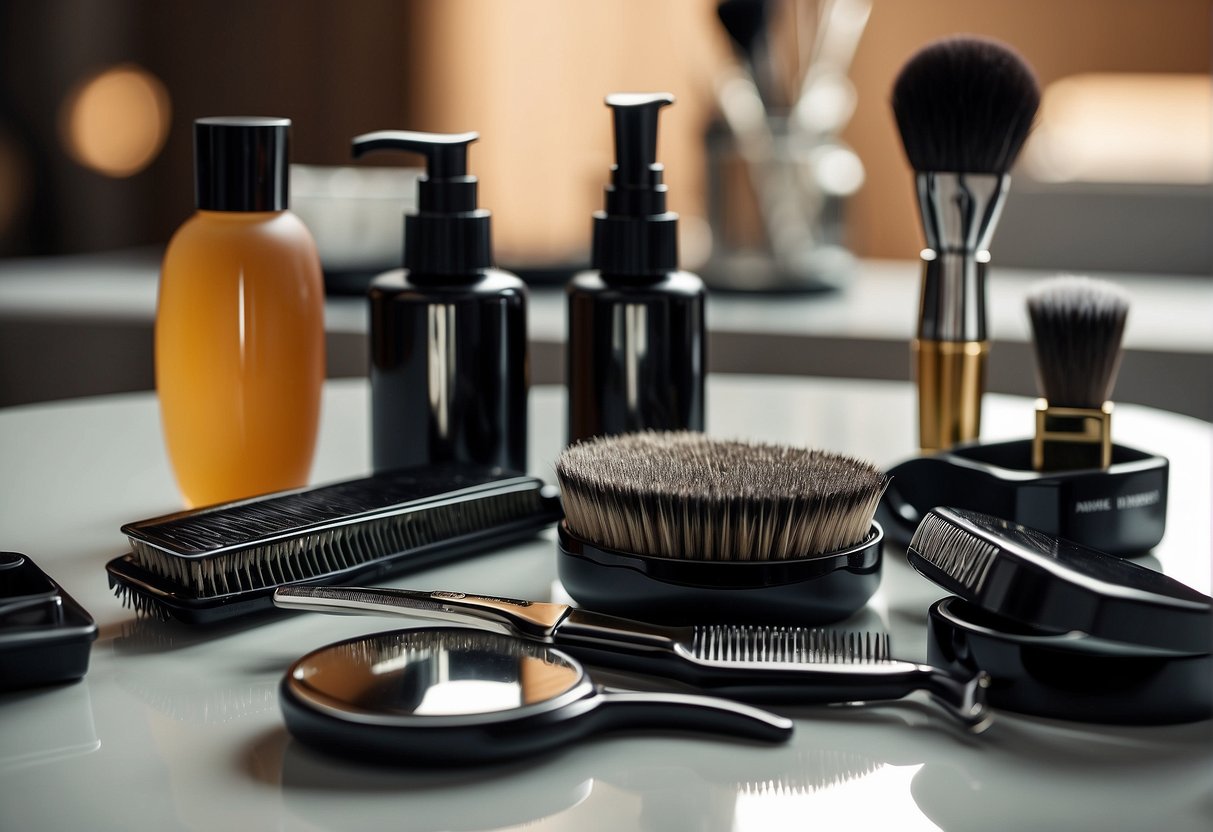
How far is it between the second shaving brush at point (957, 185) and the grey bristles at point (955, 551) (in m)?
0.20

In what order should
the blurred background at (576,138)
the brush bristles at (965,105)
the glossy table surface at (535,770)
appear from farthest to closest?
the blurred background at (576,138) < the brush bristles at (965,105) < the glossy table surface at (535,770)

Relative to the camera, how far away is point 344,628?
1.31ft

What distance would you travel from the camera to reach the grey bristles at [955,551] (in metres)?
0.33

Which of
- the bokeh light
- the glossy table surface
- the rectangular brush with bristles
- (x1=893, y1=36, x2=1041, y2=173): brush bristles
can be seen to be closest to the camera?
the glossy table surface

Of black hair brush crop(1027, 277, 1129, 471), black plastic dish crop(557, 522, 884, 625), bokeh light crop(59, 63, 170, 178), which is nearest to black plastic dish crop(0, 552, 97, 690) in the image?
black plastic dish crop(557, 522, 884, 625)

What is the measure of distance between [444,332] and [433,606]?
176mm

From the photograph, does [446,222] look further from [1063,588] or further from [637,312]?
[1063,588]

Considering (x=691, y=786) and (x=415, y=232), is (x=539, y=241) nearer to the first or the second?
(x=415, y=232)

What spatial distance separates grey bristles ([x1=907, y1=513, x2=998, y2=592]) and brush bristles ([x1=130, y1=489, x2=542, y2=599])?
166 millimetres

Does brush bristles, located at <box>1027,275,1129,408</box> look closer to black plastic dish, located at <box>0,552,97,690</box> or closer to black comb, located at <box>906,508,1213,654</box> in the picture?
black comb, located at <box>906,508,1213,654</box>

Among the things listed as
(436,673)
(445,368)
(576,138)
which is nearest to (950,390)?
(445,368)

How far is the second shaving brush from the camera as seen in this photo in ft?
1.66

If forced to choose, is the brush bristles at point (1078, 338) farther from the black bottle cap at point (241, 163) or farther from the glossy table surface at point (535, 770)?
the black bottle cap at point (241, 163)

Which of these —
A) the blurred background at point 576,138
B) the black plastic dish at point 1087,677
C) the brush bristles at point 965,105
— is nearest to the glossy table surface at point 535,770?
the black plastic dish at point 1087,677
